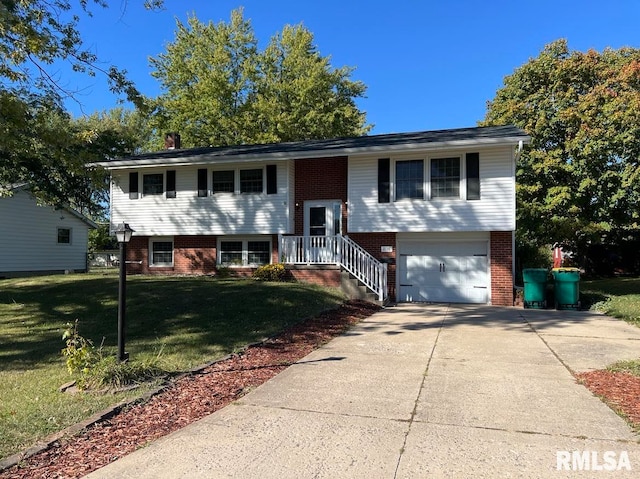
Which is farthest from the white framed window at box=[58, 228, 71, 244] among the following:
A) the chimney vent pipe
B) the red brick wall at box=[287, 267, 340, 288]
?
the red brick wall at box=[287, 267, 340, 288]

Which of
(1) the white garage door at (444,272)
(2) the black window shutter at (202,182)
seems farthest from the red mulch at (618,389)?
(2) the black window shutter at (202,182)

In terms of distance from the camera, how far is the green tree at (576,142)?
17922 mm

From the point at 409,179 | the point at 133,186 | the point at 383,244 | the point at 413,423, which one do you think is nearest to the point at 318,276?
the point at 383,244

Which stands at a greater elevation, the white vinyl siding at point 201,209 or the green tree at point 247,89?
the green tree at point 247,89

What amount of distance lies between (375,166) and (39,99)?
31.1ft

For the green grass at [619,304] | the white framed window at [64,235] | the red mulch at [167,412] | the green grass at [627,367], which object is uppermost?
the white framed window at [64,235]

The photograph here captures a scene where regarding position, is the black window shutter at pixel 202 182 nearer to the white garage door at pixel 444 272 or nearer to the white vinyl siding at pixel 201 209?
the white vinyl siding at pixel 201 209

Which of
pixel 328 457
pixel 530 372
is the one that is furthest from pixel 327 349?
pixel 328 457

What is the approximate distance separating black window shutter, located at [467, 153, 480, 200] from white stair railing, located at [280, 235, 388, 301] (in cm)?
348

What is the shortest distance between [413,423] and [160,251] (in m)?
15.9

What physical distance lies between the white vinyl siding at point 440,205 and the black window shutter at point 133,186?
8550 mm

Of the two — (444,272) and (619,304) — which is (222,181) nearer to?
(444,272)

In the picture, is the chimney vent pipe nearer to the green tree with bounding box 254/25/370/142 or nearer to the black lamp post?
the green tree with bounding box 254/25/370/142

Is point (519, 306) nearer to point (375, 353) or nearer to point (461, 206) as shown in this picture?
point (461, 206)
